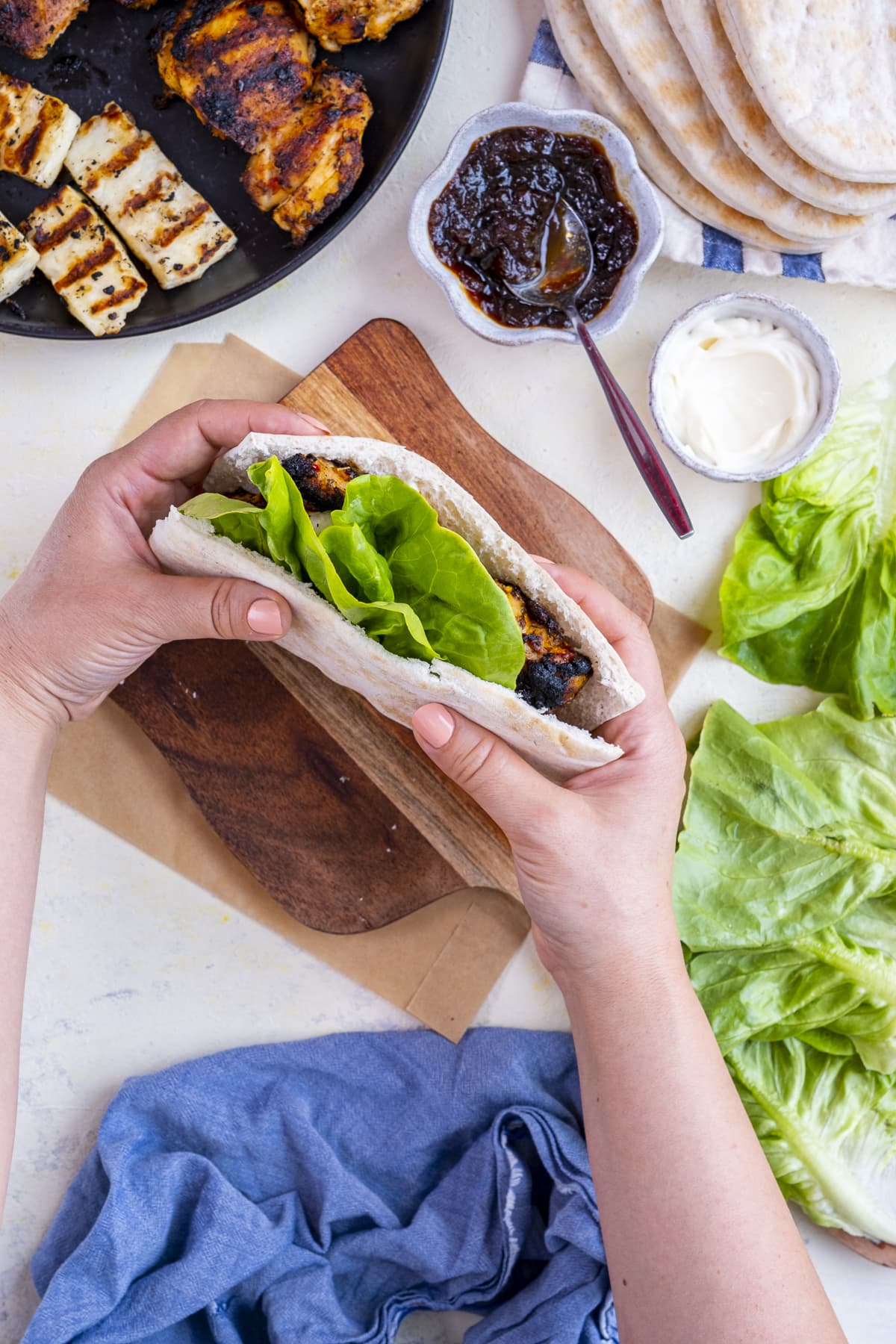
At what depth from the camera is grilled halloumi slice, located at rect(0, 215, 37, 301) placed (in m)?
2.24

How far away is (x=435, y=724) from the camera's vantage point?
6.27 feet

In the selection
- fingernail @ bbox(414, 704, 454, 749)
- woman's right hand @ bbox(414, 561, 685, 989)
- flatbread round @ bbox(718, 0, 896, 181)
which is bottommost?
woman's right hand @ bbox(414, 561, 685, 989)

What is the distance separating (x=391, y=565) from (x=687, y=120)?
1.16 m

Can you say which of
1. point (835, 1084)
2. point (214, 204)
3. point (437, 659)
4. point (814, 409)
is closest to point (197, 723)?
point (437, 659)

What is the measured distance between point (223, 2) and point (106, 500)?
1122 mm

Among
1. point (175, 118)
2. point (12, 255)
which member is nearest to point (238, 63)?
point (175, 118)

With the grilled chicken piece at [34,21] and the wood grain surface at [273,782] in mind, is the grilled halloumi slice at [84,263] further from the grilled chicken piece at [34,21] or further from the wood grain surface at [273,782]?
the wood grain surface at [273,782]

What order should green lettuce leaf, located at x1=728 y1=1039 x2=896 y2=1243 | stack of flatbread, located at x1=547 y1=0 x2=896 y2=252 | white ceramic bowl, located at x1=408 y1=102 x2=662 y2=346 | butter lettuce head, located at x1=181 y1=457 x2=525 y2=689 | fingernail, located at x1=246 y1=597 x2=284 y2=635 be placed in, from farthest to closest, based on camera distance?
green lettuce leaf, located at x1=728 y1=1039 x2=896 y2=1243
white ceramic bowl, located at x1=408 y1=102 x2=662 y2=346
stack of flatbread, located at x1=547 y1=0 x2=896 y2=252
fingernail, located at x1=246 y1=597 x2=284 y2=635
butter lettuce head, located at x1=181 y1=457 x2=525 y2=689

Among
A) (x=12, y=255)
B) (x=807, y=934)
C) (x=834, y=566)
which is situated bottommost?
(x=807, y=934)

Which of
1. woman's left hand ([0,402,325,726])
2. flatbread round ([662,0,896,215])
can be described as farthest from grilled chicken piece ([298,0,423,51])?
woman's left hand ([0,402,325,726])

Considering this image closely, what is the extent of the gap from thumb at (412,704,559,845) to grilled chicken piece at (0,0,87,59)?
5.52 ft

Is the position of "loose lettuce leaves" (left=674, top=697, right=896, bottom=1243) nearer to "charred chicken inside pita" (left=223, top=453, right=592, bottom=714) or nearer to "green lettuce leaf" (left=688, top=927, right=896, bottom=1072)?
"green lettuce leaf" (left=688, top=927, right=896, bottom=1072)

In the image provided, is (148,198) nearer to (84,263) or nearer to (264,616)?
(84,263)

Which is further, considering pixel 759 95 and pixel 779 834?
pixel 779 834
